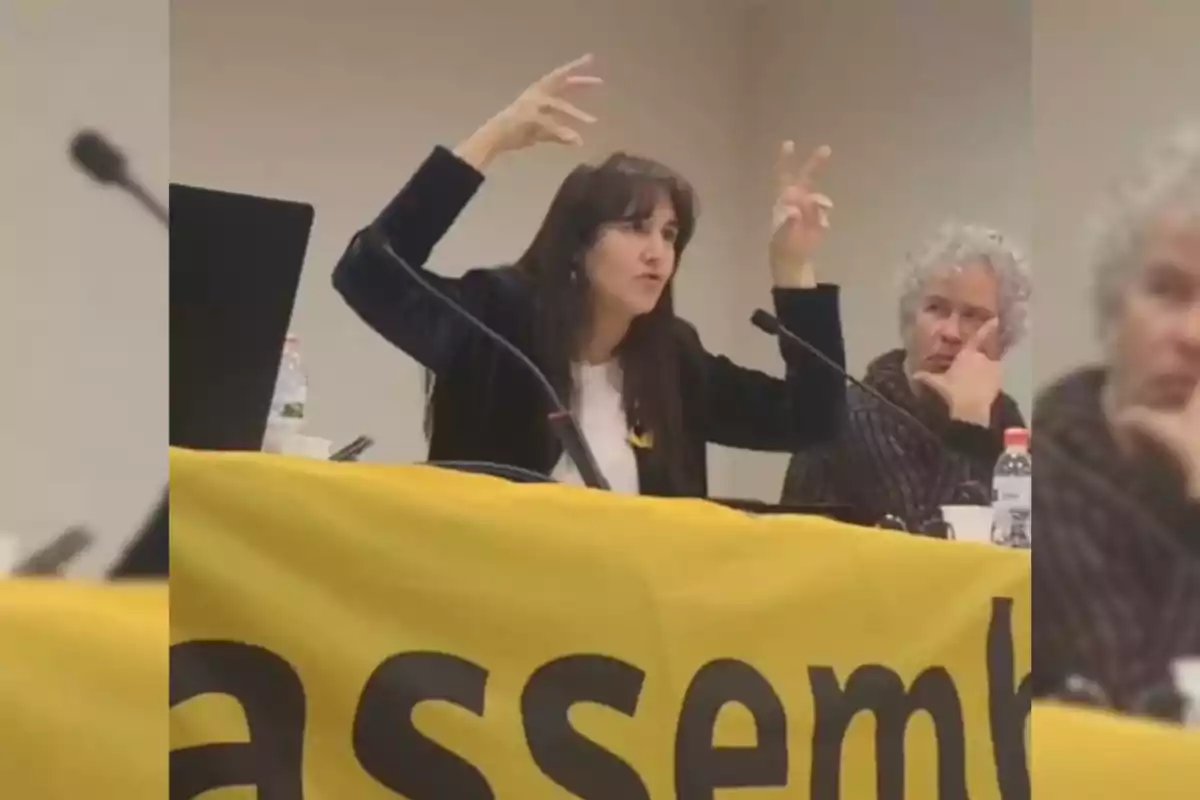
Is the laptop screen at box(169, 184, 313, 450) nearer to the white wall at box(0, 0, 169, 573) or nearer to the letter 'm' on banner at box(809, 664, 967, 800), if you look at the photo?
the white wall at box(0, 0, 169, 573)

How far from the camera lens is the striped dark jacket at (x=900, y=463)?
1679 millimetres

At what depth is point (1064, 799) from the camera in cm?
121

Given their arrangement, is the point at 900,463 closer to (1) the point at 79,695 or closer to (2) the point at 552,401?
(2) the point at 552,401

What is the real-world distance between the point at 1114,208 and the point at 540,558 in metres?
0.86

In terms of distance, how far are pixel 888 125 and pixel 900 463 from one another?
0.50 meters

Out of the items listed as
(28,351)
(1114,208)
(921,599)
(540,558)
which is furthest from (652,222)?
(28,351)

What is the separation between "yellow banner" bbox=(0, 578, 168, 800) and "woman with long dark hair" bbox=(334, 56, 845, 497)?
633mm

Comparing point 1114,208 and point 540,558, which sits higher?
point 1114,208

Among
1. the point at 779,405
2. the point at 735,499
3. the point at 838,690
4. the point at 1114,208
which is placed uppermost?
the point at 1114,208

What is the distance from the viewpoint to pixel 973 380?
1726mm

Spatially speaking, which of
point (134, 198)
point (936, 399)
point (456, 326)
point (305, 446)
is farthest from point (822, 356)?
point (134, 198)

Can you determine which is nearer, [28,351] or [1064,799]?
[28,351]

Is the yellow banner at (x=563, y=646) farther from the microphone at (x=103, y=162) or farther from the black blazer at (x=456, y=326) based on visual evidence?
the black blazer at (x=456, y=326)

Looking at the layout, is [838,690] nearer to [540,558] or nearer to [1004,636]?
[1004,636]
